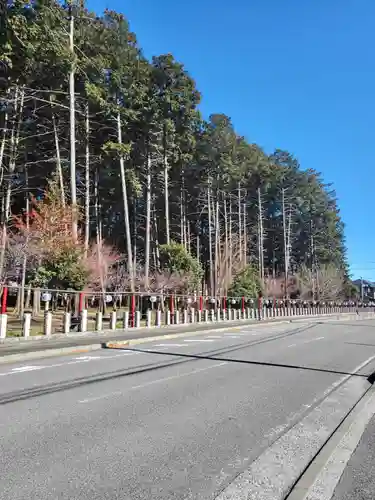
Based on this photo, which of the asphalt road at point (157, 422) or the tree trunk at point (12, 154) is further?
the tree trunk at point (12, 154)

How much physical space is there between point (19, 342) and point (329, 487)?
1372 cm

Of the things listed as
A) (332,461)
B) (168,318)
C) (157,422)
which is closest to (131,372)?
(157,422)

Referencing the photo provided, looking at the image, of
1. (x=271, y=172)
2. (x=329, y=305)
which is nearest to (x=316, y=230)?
(x=329, y=305)

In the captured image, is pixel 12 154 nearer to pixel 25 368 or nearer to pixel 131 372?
pixel 25 368

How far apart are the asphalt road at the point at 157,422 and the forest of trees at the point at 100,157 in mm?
13701

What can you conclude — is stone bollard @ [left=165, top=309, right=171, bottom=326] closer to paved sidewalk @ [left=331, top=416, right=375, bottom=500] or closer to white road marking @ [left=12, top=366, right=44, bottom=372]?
white road marking @ [left=12, top=366, right=44, bottom=372]

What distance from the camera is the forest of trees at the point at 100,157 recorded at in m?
24.0

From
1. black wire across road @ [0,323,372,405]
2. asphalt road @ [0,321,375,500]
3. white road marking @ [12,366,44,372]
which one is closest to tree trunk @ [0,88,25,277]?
black wire across road @ [0,323,372,405]

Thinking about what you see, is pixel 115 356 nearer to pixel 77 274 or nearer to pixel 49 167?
pixel 77 274

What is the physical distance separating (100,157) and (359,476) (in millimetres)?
35300

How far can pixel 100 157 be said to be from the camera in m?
37.1

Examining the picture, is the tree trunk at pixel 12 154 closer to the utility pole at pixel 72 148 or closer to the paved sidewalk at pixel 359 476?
the utility pole at pixel 72 148

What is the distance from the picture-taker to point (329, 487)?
156 inches

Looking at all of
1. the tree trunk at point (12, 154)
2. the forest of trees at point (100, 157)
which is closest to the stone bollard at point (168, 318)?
the forest of trees at point (100, 157)
